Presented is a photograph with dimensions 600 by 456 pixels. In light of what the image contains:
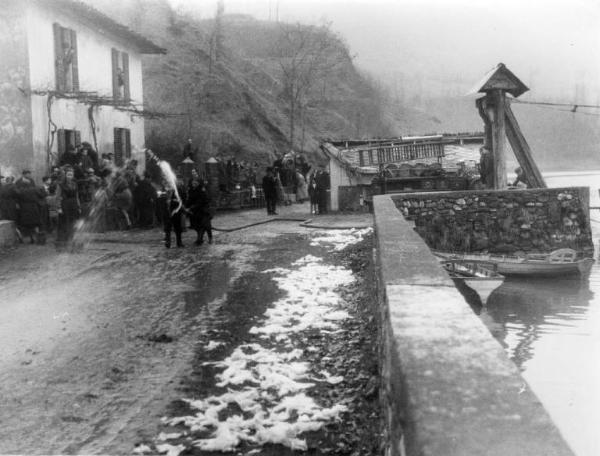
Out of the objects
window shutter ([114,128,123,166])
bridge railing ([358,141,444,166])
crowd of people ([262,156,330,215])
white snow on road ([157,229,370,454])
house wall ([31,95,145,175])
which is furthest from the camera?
bridge railing ([358,141,444,166])

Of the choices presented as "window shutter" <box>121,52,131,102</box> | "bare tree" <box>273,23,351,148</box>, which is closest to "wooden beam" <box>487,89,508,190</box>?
"window shutter" <box>121,52,131,102</box>

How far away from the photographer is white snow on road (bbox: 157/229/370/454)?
4.41m

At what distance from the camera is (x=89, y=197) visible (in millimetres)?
17578

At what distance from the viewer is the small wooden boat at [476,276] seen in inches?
575

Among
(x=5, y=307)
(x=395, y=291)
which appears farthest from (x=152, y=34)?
(x=395, y=291)

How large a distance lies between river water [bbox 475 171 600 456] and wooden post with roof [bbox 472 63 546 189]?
332 cm

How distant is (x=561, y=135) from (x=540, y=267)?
75002 mm

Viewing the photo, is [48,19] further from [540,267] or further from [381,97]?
[381,97]

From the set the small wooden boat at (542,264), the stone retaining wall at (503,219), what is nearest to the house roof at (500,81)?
the stone retaining wall at (503,219)

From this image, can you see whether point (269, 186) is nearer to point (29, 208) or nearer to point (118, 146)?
point (118, 146)

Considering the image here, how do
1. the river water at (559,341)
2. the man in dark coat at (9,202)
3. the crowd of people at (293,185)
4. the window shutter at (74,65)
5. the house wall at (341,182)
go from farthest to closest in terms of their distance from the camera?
1. the house wall at (341,182)
2. the crowd of people at (293,185)
3. the window shutter at (74,65)
4. the man in dark coat at (9,202)
5. the river water at (559,341)

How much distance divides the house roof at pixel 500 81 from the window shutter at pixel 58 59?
11855mm

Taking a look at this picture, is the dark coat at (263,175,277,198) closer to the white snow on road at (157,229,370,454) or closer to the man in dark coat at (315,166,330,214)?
the man in dark coat at (315,166,330,214)

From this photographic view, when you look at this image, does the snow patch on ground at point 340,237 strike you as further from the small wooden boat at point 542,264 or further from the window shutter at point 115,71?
the window shutter at point 115,71
